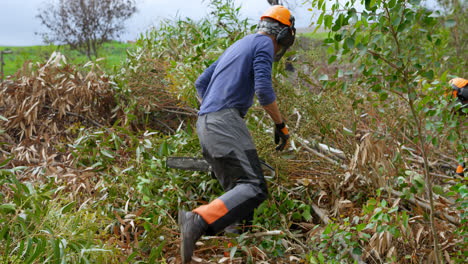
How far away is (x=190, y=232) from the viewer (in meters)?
2.64

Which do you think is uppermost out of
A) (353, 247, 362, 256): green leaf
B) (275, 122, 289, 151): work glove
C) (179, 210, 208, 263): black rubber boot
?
(275, 122, 289, 151): work glove

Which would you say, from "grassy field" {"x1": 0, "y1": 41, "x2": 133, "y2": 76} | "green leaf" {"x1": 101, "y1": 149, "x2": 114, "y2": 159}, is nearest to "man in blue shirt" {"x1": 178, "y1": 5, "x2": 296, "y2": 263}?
"green leaf" {"x1": 101, "y1": 149, "x2": 114, "y2": 159}

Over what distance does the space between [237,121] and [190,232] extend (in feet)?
2.92

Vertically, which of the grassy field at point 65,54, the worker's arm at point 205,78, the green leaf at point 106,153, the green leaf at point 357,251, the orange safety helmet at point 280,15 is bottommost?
the green leaf at point 357,251

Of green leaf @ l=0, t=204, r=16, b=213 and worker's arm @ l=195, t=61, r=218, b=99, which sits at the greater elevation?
worker's arm @ l=195, t=61, r=218, b=99

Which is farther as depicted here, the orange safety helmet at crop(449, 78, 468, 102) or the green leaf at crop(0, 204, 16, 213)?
the orange safety helmet at crop(449, 78, 468, 102)

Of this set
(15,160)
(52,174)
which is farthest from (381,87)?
(15,160)

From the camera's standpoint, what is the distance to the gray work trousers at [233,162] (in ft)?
9.15

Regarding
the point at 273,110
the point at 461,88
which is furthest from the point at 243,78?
the point at 461,88

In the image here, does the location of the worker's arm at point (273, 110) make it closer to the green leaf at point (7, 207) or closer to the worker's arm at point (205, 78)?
the worker's arm at point (205, 78)

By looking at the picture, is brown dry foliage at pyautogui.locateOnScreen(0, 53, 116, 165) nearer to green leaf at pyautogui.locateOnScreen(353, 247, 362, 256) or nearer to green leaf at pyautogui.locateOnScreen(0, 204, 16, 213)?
green leaf at pyautogui.locateOnScreen(0, 204, 16, 213)

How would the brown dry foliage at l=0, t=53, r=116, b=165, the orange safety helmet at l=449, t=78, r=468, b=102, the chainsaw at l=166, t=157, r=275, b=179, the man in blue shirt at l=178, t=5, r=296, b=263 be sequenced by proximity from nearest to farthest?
1. the man in blue shirt at l=178, t=5, r=296, b=263
2. the chainsaw at l=166, t=157, r=275, b=179
3. the orange safety helmet at l=449, t=78, r=468, b=102
4. the brown dry foliage at l=0, t=53, r=116, b=165

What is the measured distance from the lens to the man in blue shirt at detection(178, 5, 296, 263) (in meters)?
2.76

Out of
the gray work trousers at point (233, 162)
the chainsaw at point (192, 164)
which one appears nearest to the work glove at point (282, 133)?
the chainsaw at point (192, 164)
